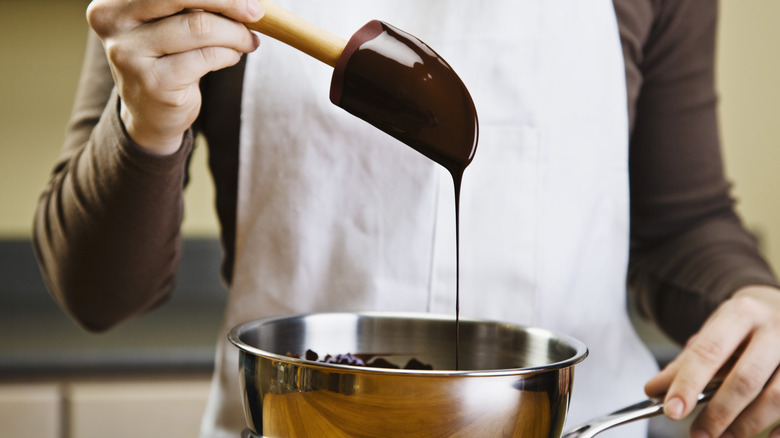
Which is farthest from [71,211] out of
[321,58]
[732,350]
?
[732,350]

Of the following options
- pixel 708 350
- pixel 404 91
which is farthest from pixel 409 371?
pixel 708 350

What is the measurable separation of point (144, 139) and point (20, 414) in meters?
0.92

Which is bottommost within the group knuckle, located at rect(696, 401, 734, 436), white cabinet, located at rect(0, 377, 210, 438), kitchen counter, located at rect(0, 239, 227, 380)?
white cabinet, located at rect(0, 377, 210, 438)

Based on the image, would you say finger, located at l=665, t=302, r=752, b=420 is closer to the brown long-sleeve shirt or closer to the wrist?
the brown long-sleeve shirt

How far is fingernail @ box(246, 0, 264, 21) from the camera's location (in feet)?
1.44

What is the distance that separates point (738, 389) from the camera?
0.53 m

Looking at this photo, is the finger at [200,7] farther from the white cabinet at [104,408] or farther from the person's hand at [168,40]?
the white cabinet at [104,408]

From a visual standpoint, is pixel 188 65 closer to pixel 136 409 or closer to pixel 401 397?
pixel 401 397

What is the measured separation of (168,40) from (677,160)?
1.95ft

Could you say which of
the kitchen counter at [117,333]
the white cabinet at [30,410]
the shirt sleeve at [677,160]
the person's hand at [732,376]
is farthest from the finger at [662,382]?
the white cabinet at [30,410]

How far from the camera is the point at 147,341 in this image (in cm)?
137

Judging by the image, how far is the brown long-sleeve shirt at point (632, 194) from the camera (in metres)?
0.61

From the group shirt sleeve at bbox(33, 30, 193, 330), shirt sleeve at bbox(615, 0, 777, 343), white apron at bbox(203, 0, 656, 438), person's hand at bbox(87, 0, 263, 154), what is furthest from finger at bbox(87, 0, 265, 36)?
shirt sleeve at bbox(615, 0, 777, 343)

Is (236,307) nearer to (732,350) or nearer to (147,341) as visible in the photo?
(732,350)
